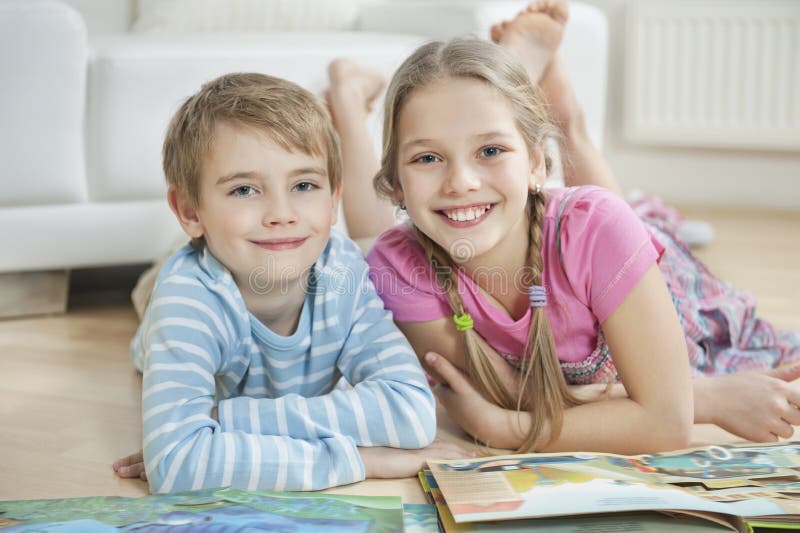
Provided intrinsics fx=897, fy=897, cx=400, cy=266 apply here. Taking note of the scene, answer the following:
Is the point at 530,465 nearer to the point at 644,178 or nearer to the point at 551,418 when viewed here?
the point at 551,418

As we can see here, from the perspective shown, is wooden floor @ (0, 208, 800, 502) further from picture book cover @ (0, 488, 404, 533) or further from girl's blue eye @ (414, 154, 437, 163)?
girl's blue eye @ (414, 154, 437, 163)

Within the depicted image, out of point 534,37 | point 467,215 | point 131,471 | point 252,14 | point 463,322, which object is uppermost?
point 252,14

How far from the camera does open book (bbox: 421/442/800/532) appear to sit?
0.75 metres

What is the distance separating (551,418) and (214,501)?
38cm

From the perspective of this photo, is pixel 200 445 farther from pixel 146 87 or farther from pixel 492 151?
pixel 146 87

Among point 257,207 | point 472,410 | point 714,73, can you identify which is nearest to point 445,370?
point 472,410

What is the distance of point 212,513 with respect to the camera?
0.77 m

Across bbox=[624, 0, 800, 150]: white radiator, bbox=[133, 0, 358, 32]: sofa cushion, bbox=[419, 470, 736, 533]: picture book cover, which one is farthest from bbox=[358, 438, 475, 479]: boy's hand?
bbox=[624, 0, 800, 150]: white radiator

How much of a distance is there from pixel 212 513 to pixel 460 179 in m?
0.42

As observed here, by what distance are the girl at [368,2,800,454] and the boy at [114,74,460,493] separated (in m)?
0.07

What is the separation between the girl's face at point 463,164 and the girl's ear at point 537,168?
0.04 metres

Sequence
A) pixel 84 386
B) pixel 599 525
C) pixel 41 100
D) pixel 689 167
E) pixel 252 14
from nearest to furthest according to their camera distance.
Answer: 1. pixel 599 525
2. pixel 84 386
3. pixel 41 100
4. pixel 252 14
5. pixel 689 167

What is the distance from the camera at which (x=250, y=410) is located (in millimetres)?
919

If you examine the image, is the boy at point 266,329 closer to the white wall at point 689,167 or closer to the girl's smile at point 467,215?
the girl's smile at point 467,215
